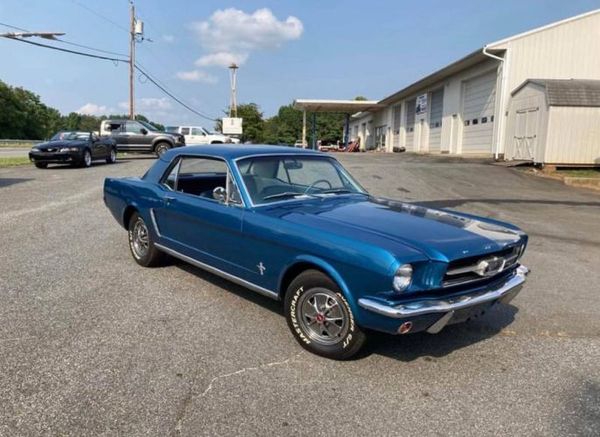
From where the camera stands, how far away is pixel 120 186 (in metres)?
6.18

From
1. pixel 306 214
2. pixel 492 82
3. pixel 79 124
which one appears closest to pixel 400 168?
pixel 492 82

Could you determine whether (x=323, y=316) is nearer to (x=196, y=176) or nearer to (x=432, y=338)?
(x=432, y=338)

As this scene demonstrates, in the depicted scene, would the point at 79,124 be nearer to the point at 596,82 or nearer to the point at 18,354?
the point at 596,82

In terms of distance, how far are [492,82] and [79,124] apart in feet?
394

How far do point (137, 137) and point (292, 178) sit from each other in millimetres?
20701

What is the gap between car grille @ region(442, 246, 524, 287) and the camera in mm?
3398

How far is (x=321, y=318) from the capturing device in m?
3.64

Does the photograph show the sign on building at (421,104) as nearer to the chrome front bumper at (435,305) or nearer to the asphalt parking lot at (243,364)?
the asphalt parking lot at (243,364)

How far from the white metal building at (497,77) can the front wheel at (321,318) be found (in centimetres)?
1564

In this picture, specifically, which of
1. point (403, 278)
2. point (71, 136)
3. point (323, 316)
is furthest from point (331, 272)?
point (71, 136)

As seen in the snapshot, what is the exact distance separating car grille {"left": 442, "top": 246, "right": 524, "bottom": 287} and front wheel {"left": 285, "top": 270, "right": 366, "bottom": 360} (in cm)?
72

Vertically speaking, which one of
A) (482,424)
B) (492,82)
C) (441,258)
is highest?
(492,82)

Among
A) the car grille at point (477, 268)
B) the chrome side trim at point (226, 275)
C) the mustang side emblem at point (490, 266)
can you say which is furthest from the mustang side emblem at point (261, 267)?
the mustang side emblem at point (490, 266)

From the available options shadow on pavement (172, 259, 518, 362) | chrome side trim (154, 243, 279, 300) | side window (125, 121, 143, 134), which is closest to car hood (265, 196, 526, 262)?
chrome side trim (154, 243, 279, 300)
